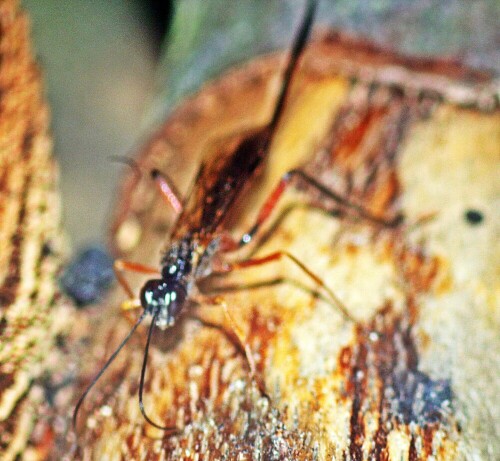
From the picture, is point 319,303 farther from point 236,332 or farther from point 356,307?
point 236,332

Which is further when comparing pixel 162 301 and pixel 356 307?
pixel 162 301

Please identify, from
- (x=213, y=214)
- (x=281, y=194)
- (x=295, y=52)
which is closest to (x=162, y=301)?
(x=213, y=214)

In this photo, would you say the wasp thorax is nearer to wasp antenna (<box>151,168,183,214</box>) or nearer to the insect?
the insect

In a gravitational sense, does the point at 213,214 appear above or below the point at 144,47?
below

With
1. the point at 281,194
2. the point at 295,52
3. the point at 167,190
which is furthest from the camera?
the point at 167,190

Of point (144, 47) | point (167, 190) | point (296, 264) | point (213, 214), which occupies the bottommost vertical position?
point (296, 264)

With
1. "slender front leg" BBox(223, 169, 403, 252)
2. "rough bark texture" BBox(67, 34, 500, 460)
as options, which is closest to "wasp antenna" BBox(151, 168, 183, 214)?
"rough bark texture" BBox(67, 34, 500, 460)
